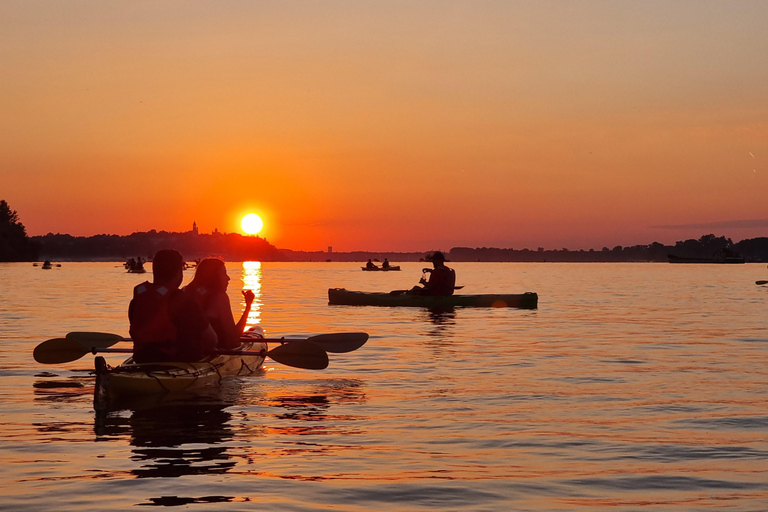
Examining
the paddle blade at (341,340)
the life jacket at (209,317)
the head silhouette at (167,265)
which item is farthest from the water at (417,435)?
the head silhouette at (167,265)

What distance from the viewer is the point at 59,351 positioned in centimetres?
1680

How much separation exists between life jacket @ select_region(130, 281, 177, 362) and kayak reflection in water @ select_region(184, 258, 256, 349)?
74 centimetres

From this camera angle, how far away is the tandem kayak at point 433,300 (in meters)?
35.2

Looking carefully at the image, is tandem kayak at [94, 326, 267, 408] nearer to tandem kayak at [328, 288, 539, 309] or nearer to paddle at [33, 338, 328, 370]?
paddle at [33, 338, 328, 370]

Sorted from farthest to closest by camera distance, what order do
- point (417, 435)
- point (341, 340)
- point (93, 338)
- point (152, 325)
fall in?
point (93, 338) → point (341, 340) → point (152, 325) → point (417, 435)

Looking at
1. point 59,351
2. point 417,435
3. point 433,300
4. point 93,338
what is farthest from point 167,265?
point 433,300

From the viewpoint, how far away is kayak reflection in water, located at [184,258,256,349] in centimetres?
1468

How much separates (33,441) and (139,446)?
144 centimetres

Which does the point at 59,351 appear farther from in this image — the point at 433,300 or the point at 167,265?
the point at 433,300

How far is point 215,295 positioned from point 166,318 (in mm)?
1543

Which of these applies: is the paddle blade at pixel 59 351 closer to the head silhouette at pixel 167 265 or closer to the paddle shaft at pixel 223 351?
the paddle shaft at pixel 223 351

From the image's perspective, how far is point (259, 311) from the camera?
4025cm

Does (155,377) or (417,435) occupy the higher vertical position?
(155,377)

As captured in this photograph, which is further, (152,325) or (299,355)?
(299,355)
